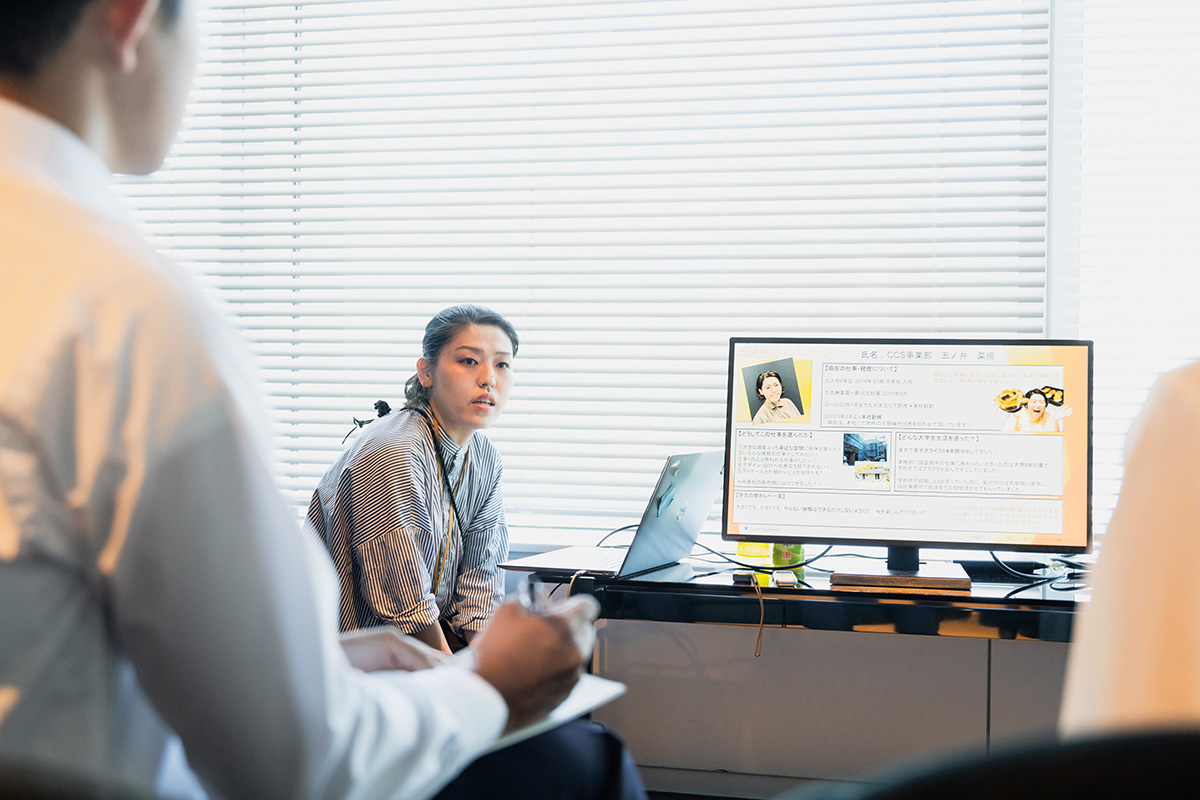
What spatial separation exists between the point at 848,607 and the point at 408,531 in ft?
3.37

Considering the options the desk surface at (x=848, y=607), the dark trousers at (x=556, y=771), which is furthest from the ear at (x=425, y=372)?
the dark trousers at (x=556, y=771)

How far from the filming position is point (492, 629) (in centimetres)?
81

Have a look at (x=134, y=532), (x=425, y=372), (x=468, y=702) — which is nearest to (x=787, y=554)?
(x=425, y=372)

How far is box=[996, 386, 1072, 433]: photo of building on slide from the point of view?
1.94 m

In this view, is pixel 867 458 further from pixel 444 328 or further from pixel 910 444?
pixel 444 328

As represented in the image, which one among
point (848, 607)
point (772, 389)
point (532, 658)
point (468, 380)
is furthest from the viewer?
point (468, 380)

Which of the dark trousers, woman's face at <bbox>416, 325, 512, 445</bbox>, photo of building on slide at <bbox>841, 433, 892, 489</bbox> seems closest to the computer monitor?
photo of building on slide at <bbox>841, 433, 892, 489</bbox>

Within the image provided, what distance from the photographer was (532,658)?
2.56ft

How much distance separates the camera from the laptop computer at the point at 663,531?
1948 mm

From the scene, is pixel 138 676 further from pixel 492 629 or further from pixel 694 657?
pixel 694 657

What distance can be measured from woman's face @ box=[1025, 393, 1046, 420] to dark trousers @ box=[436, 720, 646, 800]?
4.47 ft

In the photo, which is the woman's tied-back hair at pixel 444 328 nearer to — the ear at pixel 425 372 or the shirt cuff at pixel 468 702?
the ear at pixel 425 372

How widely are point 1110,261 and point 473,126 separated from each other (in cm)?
194

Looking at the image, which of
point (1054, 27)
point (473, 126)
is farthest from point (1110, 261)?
point (473, 126)
